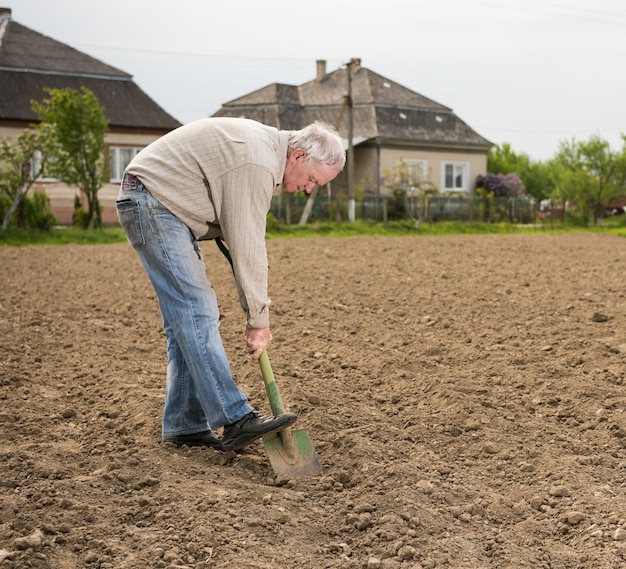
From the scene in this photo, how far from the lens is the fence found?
907 inches

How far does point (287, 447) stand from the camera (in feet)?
13.0

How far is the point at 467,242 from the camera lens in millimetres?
14797

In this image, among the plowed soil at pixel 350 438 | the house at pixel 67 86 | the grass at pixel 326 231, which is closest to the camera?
the plowed soil at pixel 350 438

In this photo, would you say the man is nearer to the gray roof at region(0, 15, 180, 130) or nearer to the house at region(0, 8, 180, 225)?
the house at region(0, 8, 180, 225)

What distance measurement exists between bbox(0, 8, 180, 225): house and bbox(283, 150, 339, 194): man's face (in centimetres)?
2101

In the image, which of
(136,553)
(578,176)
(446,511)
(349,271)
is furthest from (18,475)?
(578,176)

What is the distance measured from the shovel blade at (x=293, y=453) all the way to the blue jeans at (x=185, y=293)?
202mm

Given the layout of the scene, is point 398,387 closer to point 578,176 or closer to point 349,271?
point 349,271

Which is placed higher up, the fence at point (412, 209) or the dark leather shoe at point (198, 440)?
the fence at point (412, 209)

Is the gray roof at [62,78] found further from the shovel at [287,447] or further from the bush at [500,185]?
the shovel at [287,447]

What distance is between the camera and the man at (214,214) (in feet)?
12.0

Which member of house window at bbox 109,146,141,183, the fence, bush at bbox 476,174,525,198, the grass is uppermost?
house window at bbox 109,146,141,183

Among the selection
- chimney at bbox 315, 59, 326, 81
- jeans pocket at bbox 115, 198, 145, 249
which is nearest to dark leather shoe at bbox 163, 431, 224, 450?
jeans pocket at bbox 115, 198, 145, 249

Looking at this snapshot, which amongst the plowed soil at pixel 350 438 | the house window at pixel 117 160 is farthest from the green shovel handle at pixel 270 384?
the house window at pixel 117 160
